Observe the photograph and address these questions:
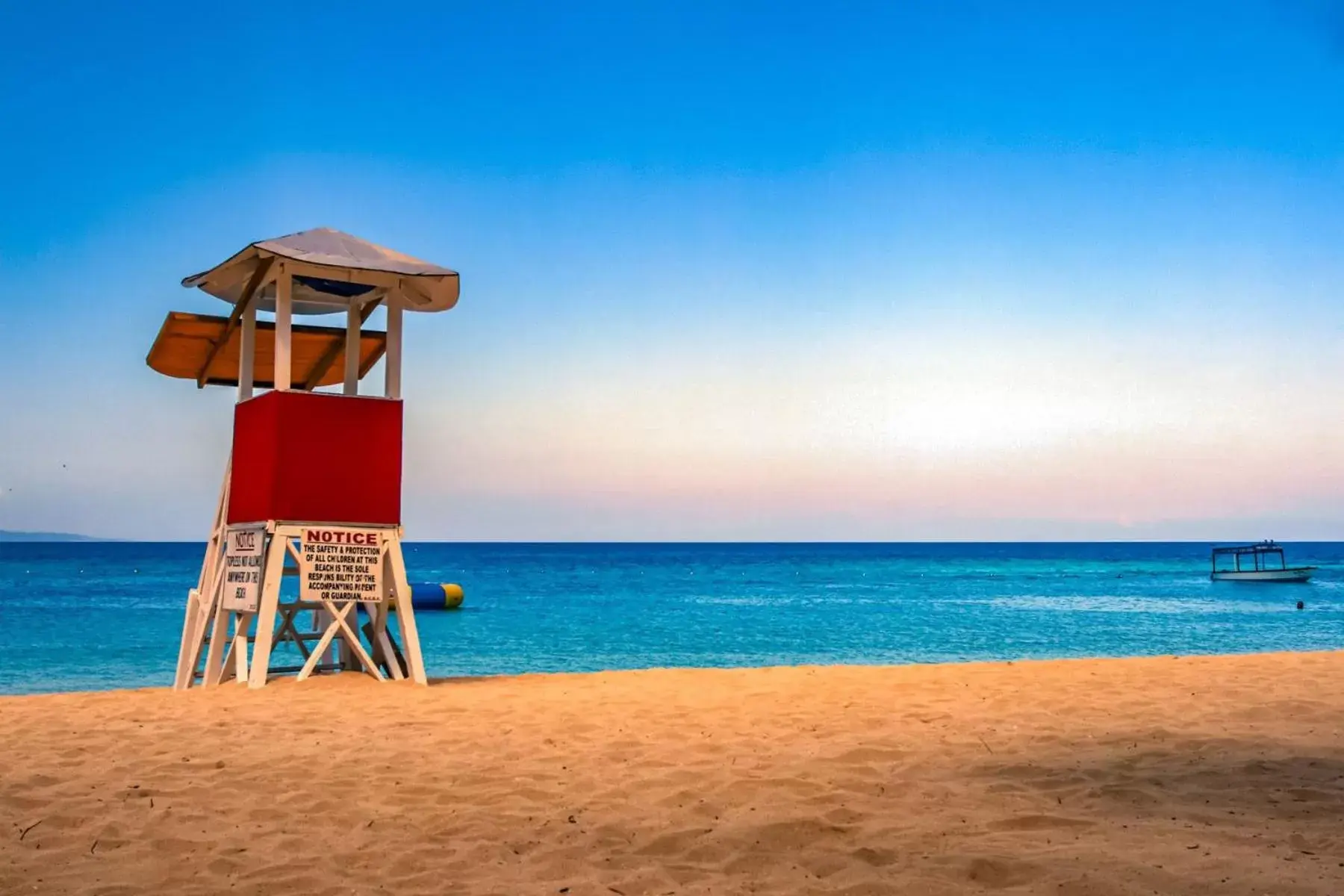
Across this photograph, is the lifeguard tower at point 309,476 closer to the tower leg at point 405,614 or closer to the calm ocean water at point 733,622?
the tower leg at point 405,614

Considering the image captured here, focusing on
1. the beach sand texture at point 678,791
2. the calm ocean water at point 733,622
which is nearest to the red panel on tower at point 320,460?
the beach sand texture at point 678,791

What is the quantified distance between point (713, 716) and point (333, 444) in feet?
15.5

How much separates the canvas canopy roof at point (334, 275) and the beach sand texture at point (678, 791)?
406 centimetres

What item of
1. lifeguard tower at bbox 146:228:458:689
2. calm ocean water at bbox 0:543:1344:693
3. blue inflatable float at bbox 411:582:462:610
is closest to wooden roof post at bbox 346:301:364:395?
lifeguard tower at bbox 146:228:458:689

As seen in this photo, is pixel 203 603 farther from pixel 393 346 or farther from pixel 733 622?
pixel 733 622

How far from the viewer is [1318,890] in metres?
Result: 4.36

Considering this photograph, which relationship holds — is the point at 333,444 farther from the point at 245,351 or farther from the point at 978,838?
the point at 978,838

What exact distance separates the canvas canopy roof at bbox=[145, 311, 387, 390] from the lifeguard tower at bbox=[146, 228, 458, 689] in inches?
1.5

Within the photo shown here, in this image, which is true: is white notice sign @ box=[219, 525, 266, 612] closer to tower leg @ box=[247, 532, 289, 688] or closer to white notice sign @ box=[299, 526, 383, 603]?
tower leg @ box=[247, 532, 289, 688]

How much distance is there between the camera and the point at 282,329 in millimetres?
10695

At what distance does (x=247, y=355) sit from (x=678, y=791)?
7.51 m

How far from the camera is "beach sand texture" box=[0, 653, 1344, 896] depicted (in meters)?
4.81

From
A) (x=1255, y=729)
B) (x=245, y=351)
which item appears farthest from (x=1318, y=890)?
(x=245, y=351)

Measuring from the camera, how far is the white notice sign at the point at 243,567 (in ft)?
34.4
